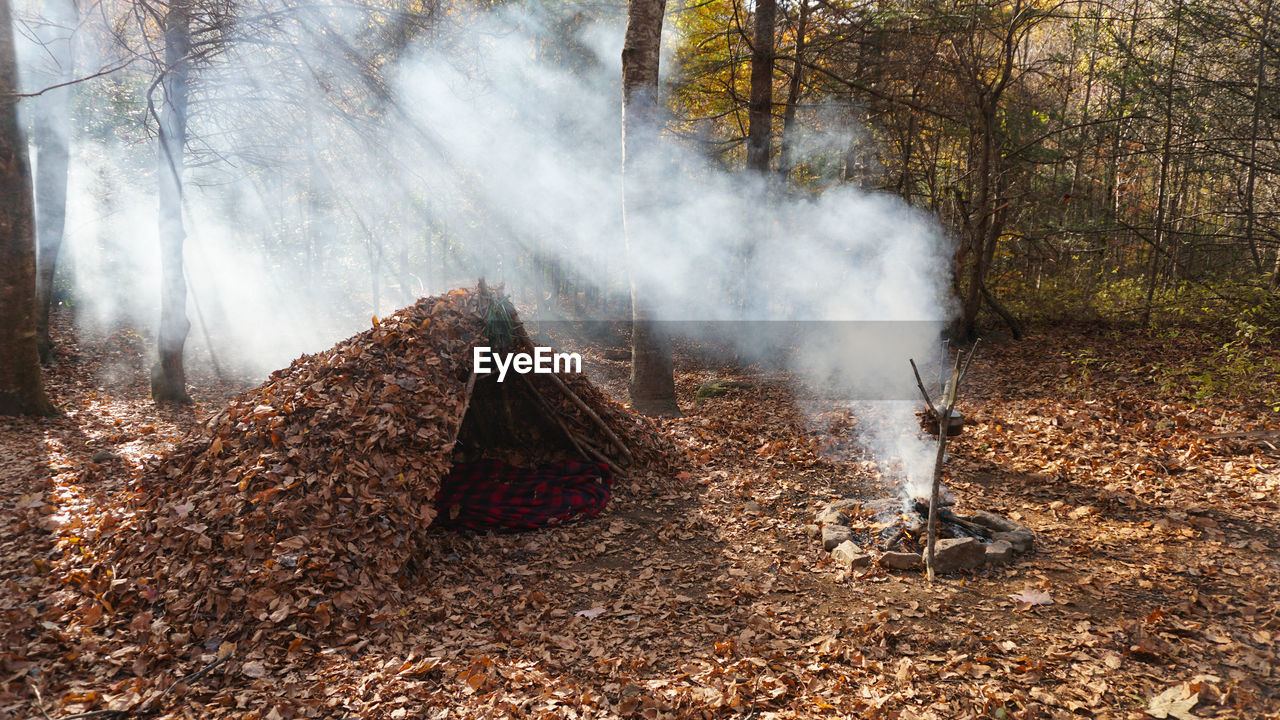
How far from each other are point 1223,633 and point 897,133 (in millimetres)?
11842

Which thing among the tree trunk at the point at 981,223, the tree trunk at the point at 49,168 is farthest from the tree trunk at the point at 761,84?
the tree trunk at the point at 49,168

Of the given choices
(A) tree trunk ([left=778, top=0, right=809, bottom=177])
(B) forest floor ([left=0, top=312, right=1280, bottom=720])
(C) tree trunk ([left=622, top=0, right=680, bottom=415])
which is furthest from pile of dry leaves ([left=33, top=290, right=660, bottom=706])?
(A) tree trunk ([left=778, top=0, right=809, bottom=177])

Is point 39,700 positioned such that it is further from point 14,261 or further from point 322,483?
point 14,261

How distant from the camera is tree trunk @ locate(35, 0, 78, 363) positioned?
966 centimetres

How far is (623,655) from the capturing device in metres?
3.63

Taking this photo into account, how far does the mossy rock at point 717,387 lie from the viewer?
407 inches

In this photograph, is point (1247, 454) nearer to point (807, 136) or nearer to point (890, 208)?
point (890, 208)

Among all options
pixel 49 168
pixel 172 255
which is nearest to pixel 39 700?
pixel 172 255

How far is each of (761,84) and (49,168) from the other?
38.7ft

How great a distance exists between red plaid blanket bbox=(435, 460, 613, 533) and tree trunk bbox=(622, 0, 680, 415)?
269 centimetres

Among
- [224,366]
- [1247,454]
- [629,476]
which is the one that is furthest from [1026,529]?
[224,366]

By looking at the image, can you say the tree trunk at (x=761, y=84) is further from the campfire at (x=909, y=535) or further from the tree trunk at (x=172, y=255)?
the tree trunk at (x=172, y=255)

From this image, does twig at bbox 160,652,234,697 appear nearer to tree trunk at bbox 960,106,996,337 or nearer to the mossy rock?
the mossy rock

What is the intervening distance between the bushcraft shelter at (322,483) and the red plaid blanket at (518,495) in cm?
3
